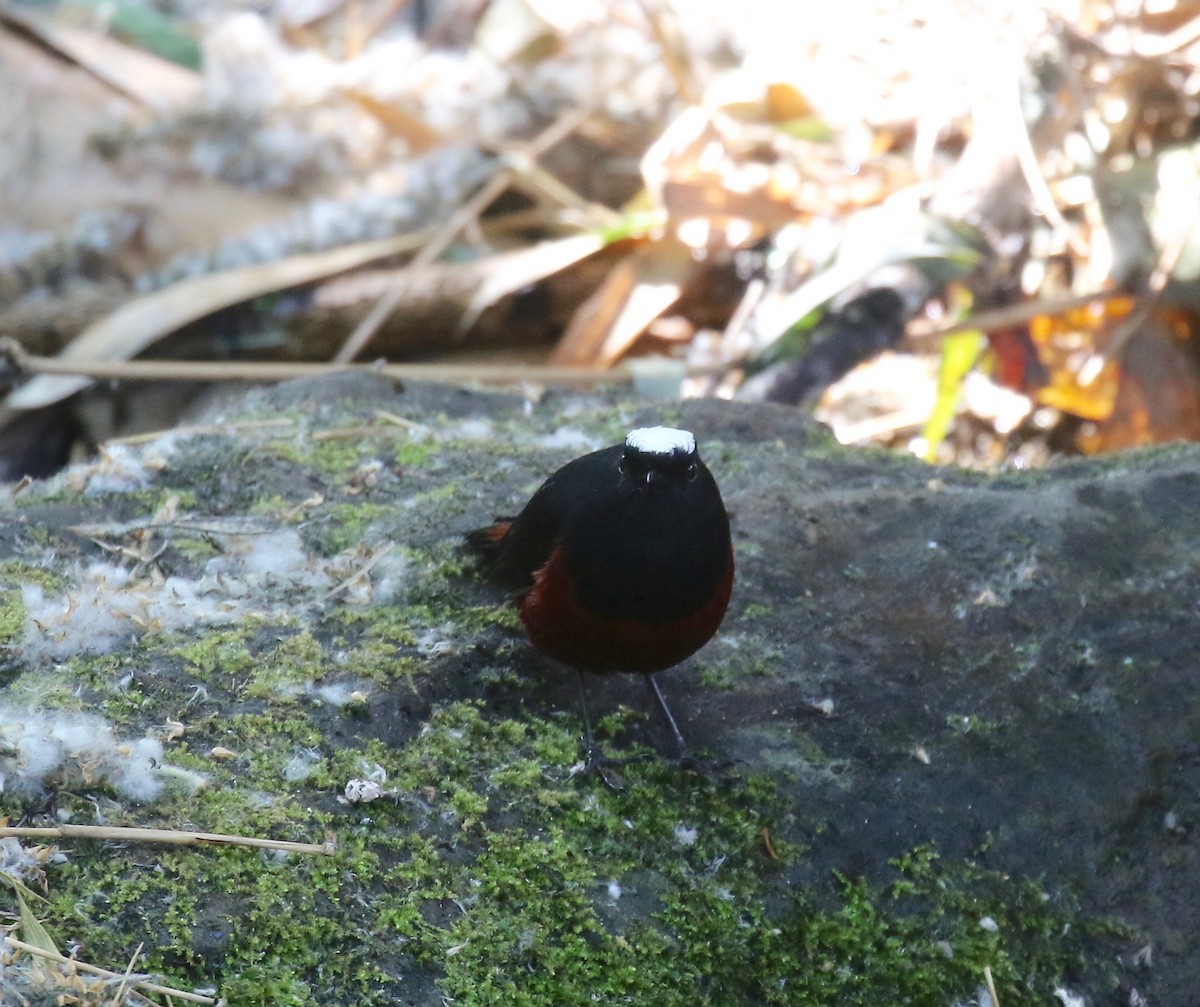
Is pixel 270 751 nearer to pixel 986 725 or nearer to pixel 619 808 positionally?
pixel 619 808

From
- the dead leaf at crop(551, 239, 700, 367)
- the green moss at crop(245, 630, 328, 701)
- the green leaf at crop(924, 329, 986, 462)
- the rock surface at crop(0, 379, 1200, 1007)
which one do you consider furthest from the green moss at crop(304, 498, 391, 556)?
the green leaf at crop(924, 329, 986, 462)

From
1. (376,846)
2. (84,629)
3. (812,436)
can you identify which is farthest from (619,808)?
(812,436)

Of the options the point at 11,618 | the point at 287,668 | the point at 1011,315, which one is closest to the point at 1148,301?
the point at 1011,315

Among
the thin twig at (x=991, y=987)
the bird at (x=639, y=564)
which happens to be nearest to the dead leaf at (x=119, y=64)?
→ the bird at (x=639, y=564)

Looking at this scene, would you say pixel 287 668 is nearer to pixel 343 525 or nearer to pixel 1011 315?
pixel 343 525

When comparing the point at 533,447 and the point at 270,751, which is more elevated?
the point at 270,751

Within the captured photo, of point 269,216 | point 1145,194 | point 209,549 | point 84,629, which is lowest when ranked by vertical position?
point 269,216
